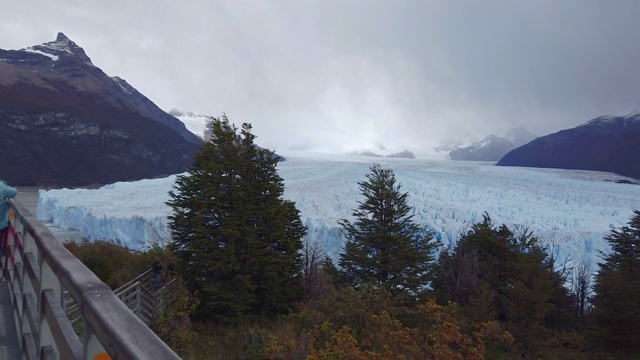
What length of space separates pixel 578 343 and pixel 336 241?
11193 mm

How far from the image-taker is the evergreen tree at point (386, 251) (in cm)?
1620

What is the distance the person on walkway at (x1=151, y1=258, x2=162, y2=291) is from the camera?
521 inches

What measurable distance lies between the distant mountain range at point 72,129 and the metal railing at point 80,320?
63936 mm

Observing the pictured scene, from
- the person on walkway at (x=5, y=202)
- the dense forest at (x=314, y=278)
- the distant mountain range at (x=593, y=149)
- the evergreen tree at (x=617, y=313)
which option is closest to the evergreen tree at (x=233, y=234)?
the dense forest at (x=314, y=278)

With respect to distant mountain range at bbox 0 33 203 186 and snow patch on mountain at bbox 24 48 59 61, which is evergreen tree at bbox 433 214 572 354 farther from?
snow patch on mountain at bbox 24 48 59 61

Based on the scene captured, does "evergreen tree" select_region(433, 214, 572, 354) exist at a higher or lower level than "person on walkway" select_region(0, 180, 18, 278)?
lower

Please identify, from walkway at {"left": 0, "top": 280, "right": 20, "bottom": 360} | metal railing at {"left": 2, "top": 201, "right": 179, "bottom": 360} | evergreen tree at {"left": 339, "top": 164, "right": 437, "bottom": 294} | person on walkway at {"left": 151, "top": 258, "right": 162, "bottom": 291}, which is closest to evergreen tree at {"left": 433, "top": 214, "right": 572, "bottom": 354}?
evergreen tree at {"left": 339, "top": 164, "right": 437, "bottom": 294}

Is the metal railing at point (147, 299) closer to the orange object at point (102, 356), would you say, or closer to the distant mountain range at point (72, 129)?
the orange object at point (102, 356)

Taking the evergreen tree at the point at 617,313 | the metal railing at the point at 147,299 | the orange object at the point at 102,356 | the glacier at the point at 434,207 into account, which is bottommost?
the evergreen tree at the point at 617,313

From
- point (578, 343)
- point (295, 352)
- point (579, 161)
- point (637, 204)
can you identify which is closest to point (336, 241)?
point (578, 343)

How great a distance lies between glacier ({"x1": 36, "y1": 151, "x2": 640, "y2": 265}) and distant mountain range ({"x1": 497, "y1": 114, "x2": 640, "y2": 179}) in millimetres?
33517

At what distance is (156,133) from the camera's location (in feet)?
310

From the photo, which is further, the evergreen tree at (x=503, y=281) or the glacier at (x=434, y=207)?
the glacier at (x=434, y=207)

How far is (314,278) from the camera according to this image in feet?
60.2
